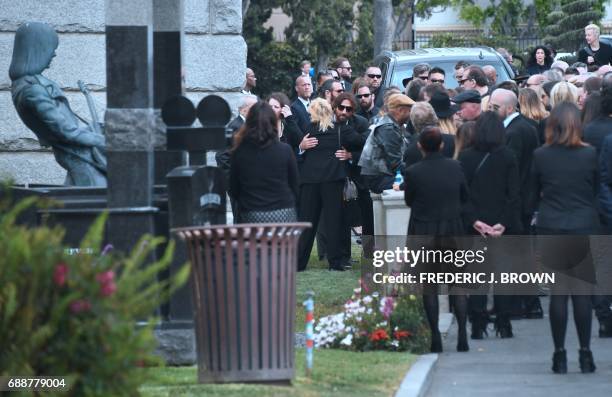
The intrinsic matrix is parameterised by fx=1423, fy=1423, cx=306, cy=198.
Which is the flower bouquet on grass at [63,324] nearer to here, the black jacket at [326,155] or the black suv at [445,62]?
the black jacket at [326,155]

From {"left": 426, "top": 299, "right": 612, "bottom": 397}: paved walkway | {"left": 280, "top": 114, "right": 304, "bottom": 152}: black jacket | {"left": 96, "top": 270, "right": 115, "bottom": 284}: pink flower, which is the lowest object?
{"left": 426, "top": 299, "right": 612, "bottom": 397}: paved walkway

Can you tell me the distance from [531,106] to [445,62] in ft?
22.0

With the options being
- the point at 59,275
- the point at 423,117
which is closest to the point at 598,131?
the point at 423,117

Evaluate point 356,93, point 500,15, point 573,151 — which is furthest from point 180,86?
point 500,15

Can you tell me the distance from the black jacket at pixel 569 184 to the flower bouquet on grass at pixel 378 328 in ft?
4.82

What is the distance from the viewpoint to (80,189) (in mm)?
10633

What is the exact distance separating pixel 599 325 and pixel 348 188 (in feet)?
13.4

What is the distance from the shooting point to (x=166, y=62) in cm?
1109

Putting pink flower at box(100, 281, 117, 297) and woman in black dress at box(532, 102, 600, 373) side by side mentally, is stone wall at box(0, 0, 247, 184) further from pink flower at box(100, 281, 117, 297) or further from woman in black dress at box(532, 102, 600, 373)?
pink flower at box(100, 281, 117, 297)

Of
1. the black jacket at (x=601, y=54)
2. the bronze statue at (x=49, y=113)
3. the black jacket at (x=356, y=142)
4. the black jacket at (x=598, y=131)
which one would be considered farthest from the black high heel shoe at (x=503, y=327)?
the black jacket at (x=601, y=54)

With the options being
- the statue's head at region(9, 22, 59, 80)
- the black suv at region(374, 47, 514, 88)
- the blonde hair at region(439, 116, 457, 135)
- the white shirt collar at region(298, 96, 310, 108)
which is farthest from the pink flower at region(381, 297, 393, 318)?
the black suv at region(374, 47, 514, 88)

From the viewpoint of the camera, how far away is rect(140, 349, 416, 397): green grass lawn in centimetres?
820

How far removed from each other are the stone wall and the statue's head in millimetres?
4131

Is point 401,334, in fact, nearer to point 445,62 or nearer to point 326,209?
point 326,209
